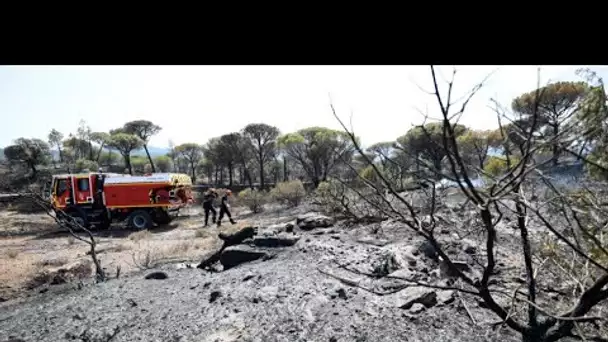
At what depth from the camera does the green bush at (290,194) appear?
21.0 meters

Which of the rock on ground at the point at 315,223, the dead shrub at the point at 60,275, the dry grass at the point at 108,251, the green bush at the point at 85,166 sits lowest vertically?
the dry grass at the point at 108,251

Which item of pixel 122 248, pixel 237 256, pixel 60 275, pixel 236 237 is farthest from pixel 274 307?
pixel 122 248

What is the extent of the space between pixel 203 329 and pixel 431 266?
374 centimetres

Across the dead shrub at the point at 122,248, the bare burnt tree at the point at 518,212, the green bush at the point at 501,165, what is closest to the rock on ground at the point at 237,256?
the green bush at the point at 501,165

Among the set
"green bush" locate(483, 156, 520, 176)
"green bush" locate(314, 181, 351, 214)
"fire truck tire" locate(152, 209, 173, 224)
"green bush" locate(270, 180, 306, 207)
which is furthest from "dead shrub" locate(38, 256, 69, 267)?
"green bush" locate(270, 180, 306, 207)

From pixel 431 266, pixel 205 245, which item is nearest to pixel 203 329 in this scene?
pixel 431 266

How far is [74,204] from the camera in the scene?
1508 centimetres

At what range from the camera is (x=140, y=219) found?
1557 centimetres

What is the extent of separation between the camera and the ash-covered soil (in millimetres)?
3859

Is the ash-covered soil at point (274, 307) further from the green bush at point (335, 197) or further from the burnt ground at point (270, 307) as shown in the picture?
the green bush at point (335, 197)

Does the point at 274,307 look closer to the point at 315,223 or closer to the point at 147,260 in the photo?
the point at 147,260

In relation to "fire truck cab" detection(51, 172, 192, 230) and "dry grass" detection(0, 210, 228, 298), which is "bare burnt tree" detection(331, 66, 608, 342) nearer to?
"dry grass" detection(0, 210, 228, 298)

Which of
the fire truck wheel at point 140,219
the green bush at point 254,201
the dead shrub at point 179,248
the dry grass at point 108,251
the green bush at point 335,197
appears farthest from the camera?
the green bush at point 254,201

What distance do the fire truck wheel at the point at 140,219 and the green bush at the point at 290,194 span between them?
7762mm
